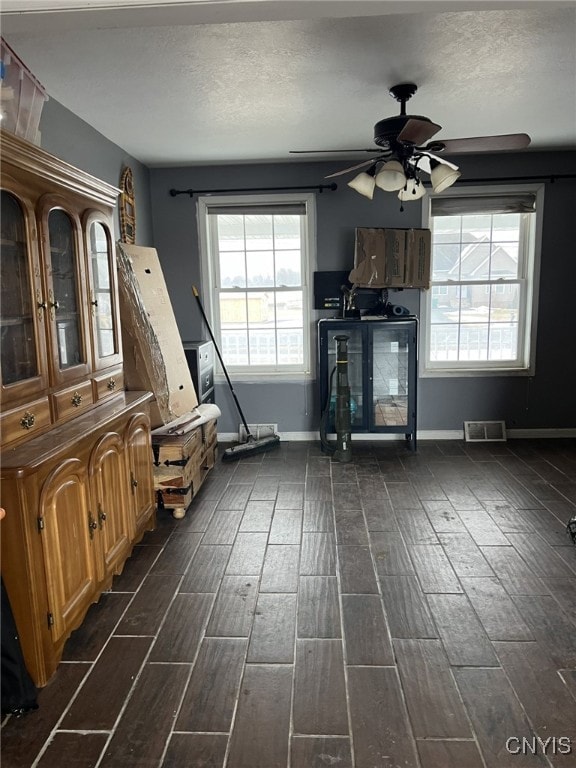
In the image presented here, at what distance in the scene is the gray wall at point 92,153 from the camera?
130 inches

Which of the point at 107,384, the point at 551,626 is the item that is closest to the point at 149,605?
the point at 107,384

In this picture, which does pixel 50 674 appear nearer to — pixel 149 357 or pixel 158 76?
pixel 149 357

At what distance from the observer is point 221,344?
5.46m

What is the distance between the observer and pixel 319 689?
2.05 m

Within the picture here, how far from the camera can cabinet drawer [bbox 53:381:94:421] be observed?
2.39 meters

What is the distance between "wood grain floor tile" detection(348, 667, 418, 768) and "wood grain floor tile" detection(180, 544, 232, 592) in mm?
940

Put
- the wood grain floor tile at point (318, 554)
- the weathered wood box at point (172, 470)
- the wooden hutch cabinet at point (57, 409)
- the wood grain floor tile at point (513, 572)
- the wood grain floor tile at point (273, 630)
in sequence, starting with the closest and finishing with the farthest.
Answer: the wooden hutch cabinet at point (57, 409), the wood grain floor tile at point (273, 630), the wood grain floor tile at point (513, 572), the wood grain floor tile at point (318, 554), the weathered wood box at point (172, 470)

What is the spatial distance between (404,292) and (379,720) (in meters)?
3.97

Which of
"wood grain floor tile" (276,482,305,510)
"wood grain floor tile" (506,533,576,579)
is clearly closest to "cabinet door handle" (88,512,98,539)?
"wood grain floor tile" (276,482,305,510)

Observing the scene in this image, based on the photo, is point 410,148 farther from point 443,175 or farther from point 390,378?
point 390,378

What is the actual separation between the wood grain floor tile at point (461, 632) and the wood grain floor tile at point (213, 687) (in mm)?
871

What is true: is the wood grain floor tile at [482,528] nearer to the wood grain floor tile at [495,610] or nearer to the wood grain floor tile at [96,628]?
the wood grain floor tile at [495,610]

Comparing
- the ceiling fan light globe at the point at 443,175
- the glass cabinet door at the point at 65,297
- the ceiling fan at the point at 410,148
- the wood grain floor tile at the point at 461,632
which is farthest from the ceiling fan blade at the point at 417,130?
the wood grain floor tile at the point at 461,632

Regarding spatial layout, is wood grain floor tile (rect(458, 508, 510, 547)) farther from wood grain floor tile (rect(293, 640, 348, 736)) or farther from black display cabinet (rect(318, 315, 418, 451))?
black display cabinet (rect(318, 315, 418, 451))
